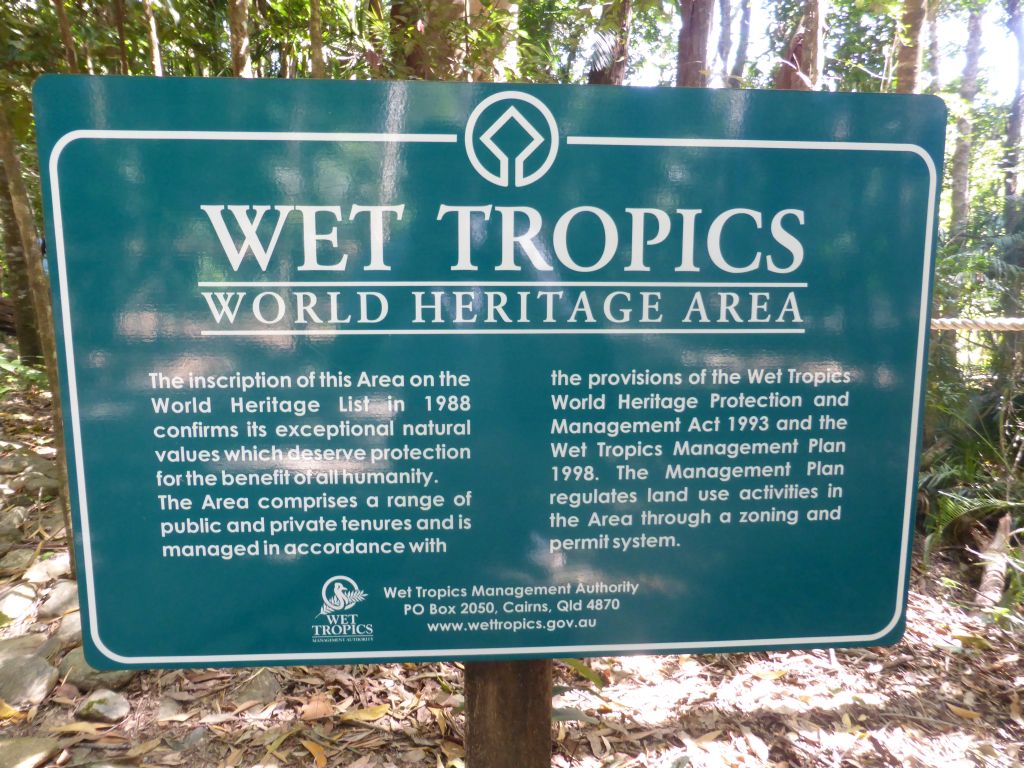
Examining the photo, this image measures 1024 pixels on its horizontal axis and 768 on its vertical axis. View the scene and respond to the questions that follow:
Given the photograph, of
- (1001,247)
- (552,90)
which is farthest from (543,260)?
(1001,247)

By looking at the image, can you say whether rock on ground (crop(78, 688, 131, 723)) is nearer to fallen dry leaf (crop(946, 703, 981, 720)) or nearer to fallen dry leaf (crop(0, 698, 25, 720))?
fallen dry leaf (crop(0, 698, 25, 720))

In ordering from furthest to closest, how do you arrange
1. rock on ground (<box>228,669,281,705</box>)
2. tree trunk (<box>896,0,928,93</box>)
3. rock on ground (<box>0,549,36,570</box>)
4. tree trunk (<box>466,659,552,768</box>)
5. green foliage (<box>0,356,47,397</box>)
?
green foliage (<box>0,356,47,397</box>)
tree trunk (<box>896,0,928,93</box>)
rock on ground (<box>0,549,36,570</box>)
rock on ground (<box>228,669,281,705</box>)
tree trunk (<box>466,659,552,768</box>)

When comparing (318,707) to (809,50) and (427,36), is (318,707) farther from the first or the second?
(809,50)

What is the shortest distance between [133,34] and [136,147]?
301 centimetres

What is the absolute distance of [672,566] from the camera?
1.47m

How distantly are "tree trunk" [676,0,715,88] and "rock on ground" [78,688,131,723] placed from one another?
242 inches

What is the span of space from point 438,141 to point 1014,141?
10.6 m

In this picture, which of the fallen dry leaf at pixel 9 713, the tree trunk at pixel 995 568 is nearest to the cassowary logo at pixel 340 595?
the fallen dry leaf at pixel 9 713

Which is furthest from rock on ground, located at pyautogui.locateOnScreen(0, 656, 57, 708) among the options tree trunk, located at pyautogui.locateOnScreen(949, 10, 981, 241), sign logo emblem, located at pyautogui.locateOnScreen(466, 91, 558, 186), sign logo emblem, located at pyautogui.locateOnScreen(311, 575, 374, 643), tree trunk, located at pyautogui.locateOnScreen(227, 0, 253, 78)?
tree trunk, located at pyautogui.locateOnScreen(949, 10, 981, 241)

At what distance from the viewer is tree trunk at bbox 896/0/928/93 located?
4.36 metres

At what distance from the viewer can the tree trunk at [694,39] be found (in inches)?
247

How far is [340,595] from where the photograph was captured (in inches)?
55.8

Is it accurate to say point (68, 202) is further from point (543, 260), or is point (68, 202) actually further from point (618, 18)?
point (618, 18)

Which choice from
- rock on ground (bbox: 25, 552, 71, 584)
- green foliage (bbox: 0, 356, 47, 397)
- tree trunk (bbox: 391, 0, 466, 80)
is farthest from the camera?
green foliage (bbox: 0, 356, 47, 397)
